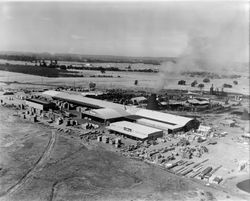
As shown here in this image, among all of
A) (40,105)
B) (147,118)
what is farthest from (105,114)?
(40,105)

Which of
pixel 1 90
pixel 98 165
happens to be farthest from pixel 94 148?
pixel 1 90

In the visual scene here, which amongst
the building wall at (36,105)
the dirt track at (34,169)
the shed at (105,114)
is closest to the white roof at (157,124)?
the shed at (105,114)

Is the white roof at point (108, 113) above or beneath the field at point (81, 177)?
above

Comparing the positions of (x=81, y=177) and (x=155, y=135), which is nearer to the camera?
(x=81, y=177)

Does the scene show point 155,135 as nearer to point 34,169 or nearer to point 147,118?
point 147,118

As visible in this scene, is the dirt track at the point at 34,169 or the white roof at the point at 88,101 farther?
the white roof at the point at 88,101

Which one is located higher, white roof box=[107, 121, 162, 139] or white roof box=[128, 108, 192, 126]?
white roof box=[128, 108, 192, 126]

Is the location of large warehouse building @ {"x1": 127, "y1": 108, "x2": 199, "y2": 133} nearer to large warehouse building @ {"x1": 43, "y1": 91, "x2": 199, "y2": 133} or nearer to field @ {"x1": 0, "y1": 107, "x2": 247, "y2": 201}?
large warehouse building @ {"x1": 43, "y1": 91, "x2": 199, "y2": 133}

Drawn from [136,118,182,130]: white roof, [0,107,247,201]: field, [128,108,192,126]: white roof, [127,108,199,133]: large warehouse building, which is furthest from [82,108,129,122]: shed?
[0,107,247,201]: field

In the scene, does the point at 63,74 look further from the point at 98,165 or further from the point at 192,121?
the point at 98,165

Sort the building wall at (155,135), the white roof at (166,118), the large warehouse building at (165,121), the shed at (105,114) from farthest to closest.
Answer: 1. the shed at (105,114)
2. the white roof at (166,118)
3. the large warehouse building at (165,121)
4. the building wall at (155,135)

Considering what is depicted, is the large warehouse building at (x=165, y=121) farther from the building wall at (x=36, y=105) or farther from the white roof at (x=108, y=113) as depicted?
the building wall at (x=36, y=105)
